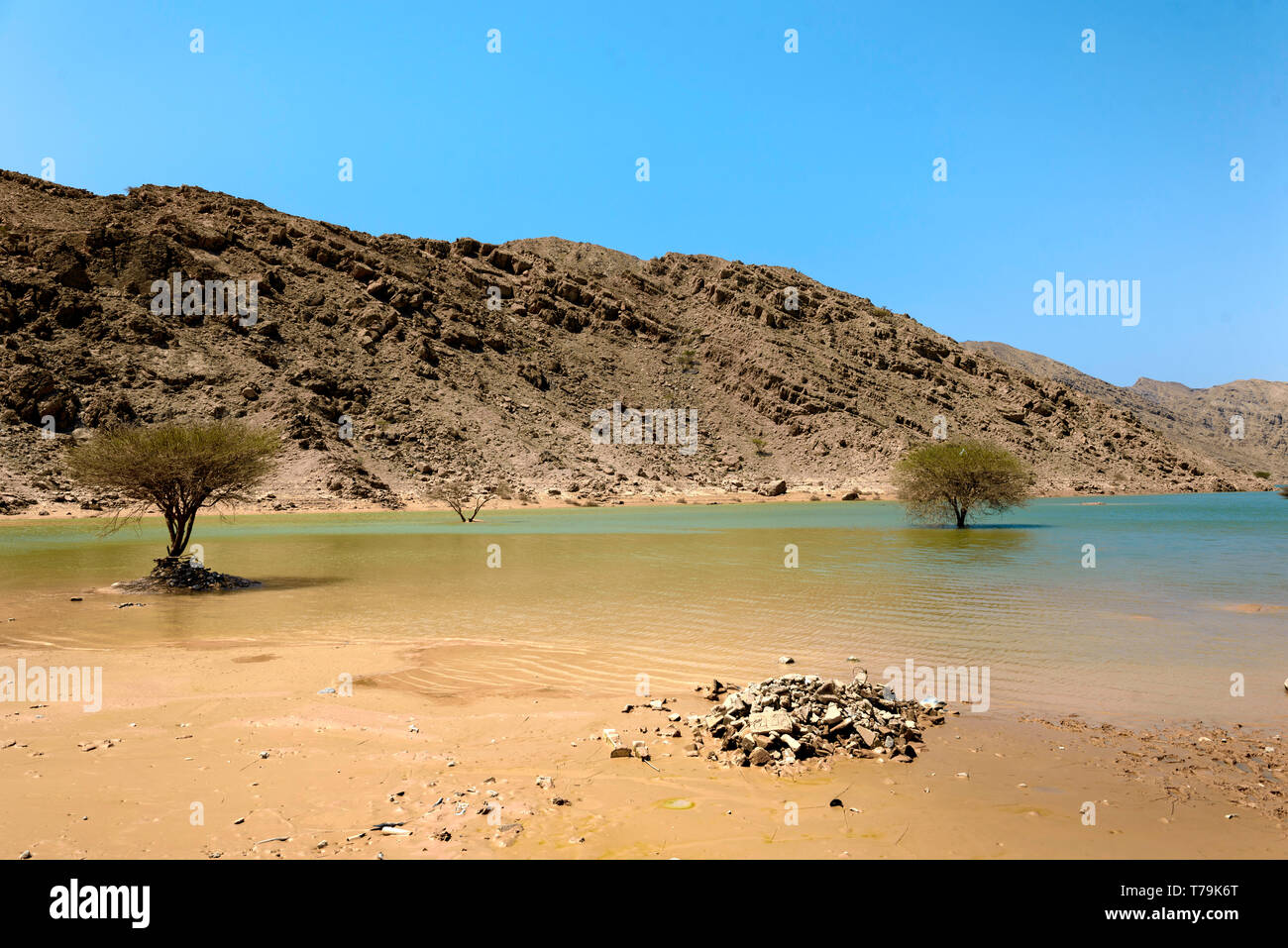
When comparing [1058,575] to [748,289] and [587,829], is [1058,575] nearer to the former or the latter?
[587,829]

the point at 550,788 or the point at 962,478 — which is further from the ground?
the point at 962,478

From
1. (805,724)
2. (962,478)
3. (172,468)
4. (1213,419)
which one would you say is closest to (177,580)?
(172,468)

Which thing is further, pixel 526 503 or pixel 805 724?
pixel 526 503

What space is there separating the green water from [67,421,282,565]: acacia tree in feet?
8.03

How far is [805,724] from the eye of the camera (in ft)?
21.8

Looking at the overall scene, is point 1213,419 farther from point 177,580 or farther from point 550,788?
point 550,788

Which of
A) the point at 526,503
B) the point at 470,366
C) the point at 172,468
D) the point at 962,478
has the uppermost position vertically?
the point at 470,366

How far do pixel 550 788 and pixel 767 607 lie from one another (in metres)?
9.59

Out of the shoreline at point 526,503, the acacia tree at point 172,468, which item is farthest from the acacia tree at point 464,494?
the acacia tree at point 172,468

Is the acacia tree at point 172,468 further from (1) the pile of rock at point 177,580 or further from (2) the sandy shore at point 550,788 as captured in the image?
(2) the sandy shore at point 550,788

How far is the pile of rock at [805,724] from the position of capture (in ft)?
20.8

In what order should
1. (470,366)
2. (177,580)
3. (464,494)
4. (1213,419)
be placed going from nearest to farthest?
(177,580)
(464,494)
(470,366)
(1213,419)

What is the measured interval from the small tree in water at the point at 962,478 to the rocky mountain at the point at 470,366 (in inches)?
1227

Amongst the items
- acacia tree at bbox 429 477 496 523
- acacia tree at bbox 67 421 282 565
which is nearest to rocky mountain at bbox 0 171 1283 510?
acacia tree at bbox 429 477 496 523
